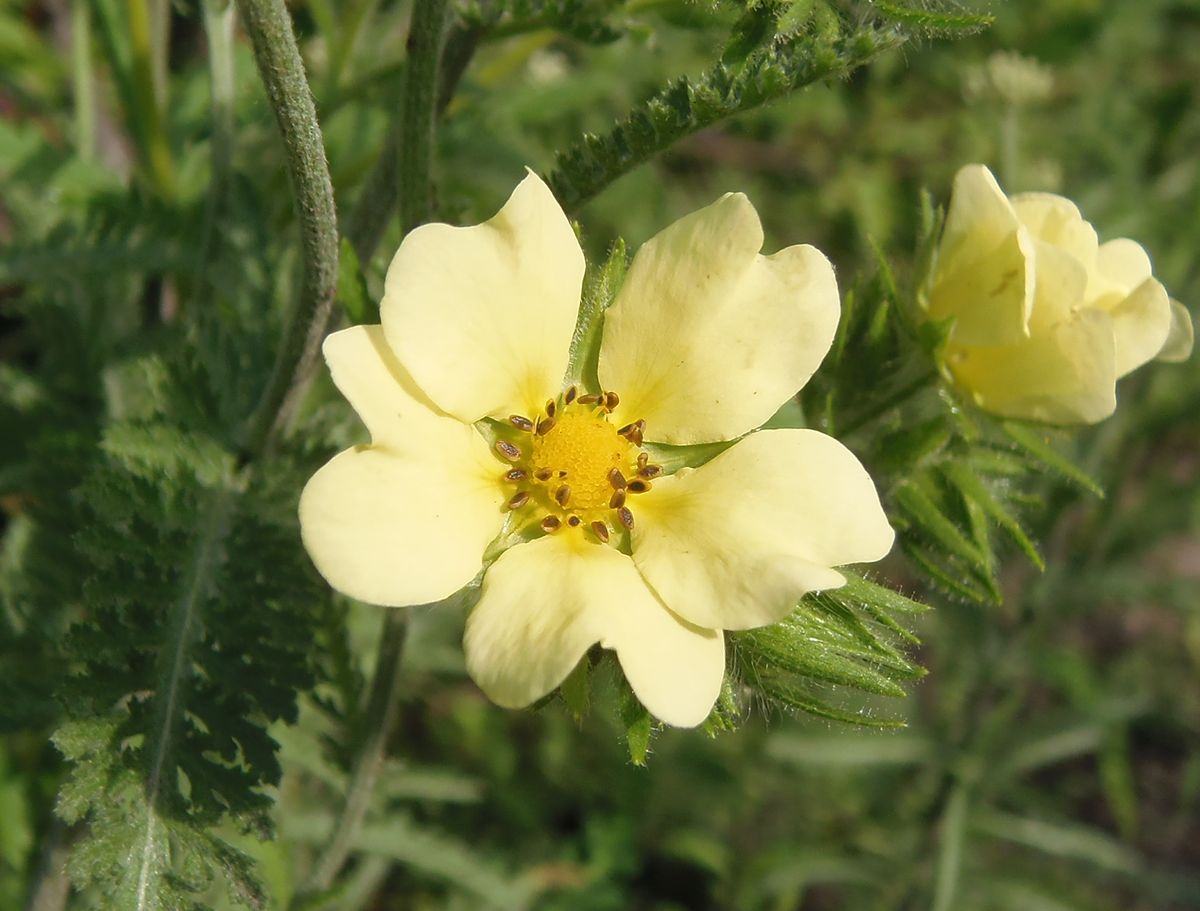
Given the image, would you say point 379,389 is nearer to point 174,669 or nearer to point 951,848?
point 174,669

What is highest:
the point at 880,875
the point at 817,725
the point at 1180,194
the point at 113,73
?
the point at 113,73

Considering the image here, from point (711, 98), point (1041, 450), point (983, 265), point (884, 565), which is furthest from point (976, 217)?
point (884, 565)

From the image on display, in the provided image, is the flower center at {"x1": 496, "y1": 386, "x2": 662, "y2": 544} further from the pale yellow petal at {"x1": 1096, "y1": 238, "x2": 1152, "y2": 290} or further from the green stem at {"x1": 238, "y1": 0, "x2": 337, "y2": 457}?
the pale yellow petal at {"x1": 1096, "y1": 238, "x2": 1152, "y2": 290}

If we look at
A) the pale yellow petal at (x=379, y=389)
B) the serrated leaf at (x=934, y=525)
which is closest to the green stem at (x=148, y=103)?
the pale yellow petal at (x=379, y=389)

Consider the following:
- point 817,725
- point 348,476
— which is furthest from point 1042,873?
point 348,476

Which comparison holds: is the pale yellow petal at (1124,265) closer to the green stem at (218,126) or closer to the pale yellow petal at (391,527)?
the pale yellow petal at (391,527)

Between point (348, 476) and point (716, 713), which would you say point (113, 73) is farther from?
point (716, 713)

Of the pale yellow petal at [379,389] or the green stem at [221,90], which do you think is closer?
the pale yellow petal at [379,389]
